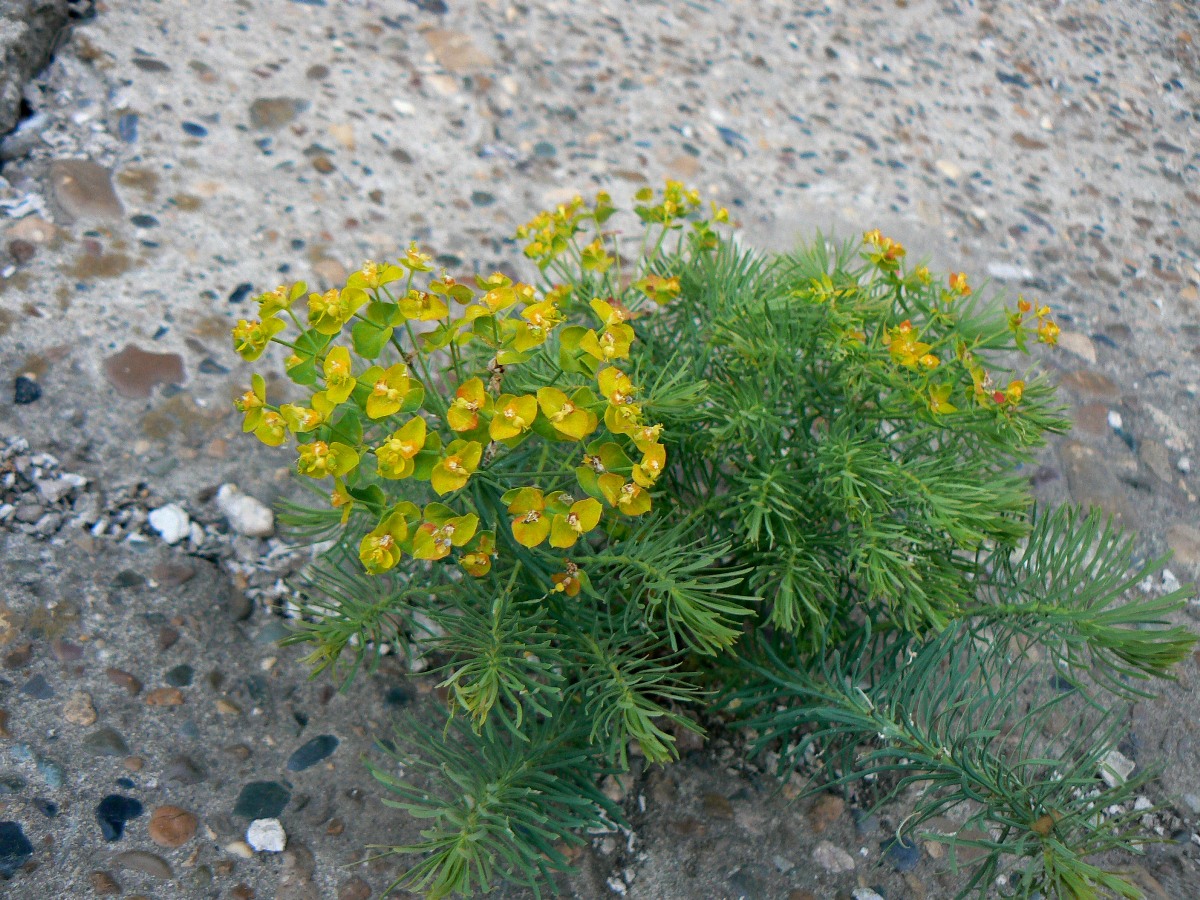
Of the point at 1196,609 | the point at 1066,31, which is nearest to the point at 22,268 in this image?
the point at 1196,609

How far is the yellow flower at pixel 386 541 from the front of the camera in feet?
2.72

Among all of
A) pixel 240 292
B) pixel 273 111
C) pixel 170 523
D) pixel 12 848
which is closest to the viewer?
pixel 12 848

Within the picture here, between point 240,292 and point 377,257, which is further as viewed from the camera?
point 377,257

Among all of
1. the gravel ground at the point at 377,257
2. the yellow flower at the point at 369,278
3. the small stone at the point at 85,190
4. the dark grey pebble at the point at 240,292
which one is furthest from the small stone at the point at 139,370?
the yellow flower at the point at 369,278

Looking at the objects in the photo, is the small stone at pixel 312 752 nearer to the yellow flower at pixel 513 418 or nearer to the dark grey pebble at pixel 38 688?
the dark grey pebble at pixel 38 688

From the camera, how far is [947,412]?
1.04 meters

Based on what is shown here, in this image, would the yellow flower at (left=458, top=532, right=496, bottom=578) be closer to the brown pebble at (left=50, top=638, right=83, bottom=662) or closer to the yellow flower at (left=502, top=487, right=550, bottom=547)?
the yellow flower at (left=502, top=487, right=550, bottom=547)

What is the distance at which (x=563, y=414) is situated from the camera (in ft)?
2.79

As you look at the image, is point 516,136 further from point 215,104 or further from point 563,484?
point 563,484

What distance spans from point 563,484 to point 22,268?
1055 mm

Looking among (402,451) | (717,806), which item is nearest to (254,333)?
(402,451)

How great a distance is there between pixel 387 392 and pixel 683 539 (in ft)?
1.36

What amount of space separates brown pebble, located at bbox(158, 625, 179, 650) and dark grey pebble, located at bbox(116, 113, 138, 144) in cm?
100

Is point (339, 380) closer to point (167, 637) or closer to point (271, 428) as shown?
point (271, 428)
